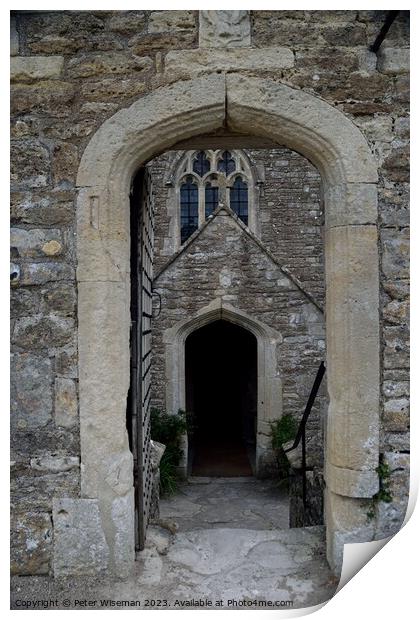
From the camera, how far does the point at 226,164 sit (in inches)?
444

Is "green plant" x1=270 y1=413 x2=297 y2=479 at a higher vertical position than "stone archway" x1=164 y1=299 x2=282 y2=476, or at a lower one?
lower

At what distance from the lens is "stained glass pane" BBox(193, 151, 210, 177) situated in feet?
37.0

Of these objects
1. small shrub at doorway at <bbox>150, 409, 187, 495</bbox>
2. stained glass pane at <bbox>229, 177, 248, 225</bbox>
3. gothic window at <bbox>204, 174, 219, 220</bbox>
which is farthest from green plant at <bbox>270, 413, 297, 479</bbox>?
gothic window at <bbox>204, 174, 219, 220</bbox>

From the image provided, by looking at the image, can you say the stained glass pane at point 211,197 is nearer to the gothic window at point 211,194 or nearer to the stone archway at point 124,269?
the gothic window at point 211,194

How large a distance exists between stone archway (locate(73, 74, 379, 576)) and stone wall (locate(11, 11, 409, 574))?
7cm

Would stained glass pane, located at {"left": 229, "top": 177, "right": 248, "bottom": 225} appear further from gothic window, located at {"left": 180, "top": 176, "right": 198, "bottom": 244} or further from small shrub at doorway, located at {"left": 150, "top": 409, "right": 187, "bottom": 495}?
small shrub at doorway, located at {"left": 150, "top": 409, "right": 187, "bottom": 495}

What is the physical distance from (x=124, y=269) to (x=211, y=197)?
886 cm

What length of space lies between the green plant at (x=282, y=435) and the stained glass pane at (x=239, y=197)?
5.02m

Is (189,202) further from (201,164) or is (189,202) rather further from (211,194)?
(201,164)

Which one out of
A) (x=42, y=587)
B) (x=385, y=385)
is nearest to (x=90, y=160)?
(x=385, y=385)

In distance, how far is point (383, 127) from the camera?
2.68m

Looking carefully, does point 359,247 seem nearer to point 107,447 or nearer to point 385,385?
point 385,385

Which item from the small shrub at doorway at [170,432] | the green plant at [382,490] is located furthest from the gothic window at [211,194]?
the green plant at [382,490]

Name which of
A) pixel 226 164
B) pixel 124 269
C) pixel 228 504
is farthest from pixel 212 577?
pixel 226 164
